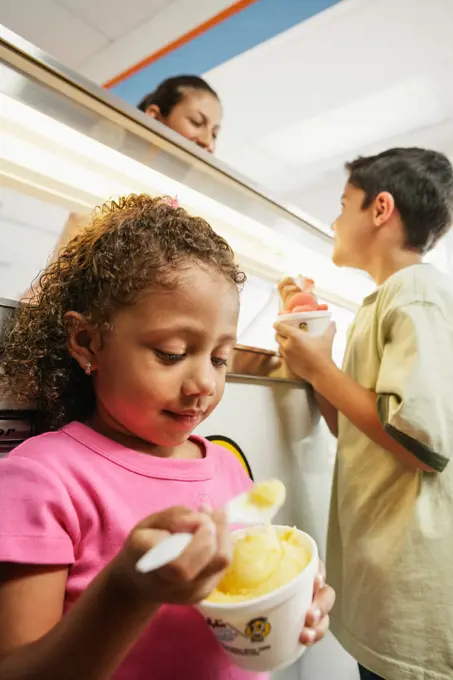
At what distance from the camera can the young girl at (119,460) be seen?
0.40 metres

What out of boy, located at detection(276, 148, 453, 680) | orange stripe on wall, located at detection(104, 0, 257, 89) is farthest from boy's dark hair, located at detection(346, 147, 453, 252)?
orange stripe on wall, located at detection(104, 0, 257, 89)

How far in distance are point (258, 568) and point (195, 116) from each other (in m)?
1.66

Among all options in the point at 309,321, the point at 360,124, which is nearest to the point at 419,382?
the point at 309,321

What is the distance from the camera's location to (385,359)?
102cm

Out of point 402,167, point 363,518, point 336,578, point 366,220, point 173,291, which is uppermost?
point 402,167

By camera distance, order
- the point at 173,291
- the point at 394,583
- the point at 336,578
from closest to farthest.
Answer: the point at 173,291, the point at 394,583, the point at 336,578

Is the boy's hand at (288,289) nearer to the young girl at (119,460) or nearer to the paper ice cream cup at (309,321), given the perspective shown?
the paper ice cream cup at (309,321)

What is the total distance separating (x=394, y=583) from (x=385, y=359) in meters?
0.43

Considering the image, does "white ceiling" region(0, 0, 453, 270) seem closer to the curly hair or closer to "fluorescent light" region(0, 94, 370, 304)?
"fluorescent light" region(0, 94, 370, 304)

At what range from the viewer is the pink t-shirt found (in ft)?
1.56

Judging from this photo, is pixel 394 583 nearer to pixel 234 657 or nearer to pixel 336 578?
pixel 336 578

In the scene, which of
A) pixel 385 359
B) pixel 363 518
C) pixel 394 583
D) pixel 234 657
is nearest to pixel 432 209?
pixel 385 359

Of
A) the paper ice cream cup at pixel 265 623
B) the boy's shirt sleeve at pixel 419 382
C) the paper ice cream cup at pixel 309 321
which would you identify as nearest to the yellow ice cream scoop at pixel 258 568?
the paper ice cream cup at pixel 265 623

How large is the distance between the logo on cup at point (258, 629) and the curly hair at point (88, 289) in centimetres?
35
